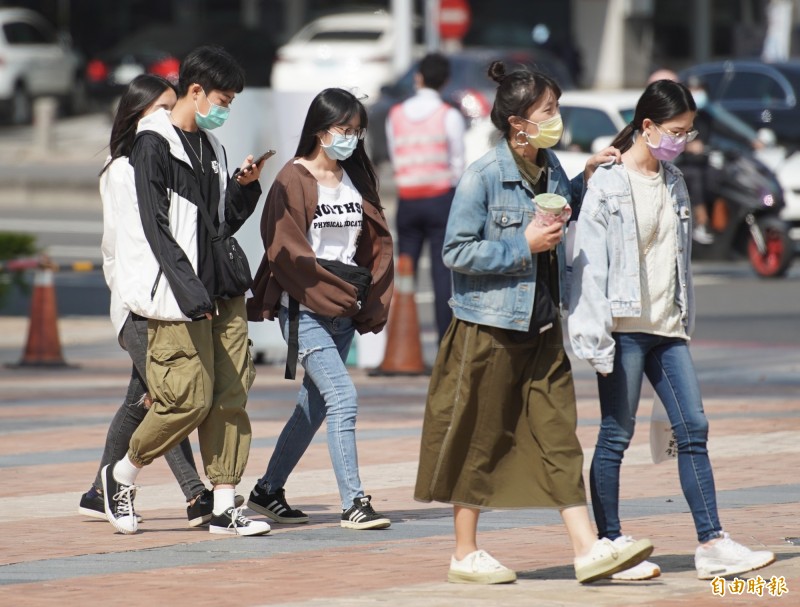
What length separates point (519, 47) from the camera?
42.2 metres

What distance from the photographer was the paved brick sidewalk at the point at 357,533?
6.24 m

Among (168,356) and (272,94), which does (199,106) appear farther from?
(272,94)

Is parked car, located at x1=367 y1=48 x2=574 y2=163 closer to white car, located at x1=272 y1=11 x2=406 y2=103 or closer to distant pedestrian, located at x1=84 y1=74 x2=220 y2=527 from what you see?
white car, located at x1=272 y1=11 x2=406 y2=103

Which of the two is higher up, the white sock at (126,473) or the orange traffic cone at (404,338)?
the white sock at (126,473)

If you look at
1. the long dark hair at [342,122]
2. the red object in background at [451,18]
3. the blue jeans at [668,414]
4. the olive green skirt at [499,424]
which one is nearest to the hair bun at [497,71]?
the olive green skirt at [499,424]

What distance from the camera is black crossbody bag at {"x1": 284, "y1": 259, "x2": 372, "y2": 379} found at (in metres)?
7.71

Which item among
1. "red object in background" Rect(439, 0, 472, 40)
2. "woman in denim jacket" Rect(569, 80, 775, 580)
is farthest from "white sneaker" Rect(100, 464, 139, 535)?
"red object in background" Rect(439, 0, 472, 40)

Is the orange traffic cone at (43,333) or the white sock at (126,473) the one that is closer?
the white sock at (126,473)

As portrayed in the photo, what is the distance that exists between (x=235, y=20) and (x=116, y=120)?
131 feet

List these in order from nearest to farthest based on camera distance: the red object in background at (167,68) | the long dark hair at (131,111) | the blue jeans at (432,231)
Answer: the long dark hair at (131,111)
the blue jeans at (432,231)
the red object in background at (167,68)

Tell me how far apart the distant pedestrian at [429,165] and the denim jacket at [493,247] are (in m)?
5.99

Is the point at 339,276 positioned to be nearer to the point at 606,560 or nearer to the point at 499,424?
the point at 499,424

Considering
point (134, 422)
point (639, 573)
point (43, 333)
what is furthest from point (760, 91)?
A: point (639, 573)

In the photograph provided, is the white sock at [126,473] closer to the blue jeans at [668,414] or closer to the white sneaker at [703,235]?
the blue jeans at [668,414]
